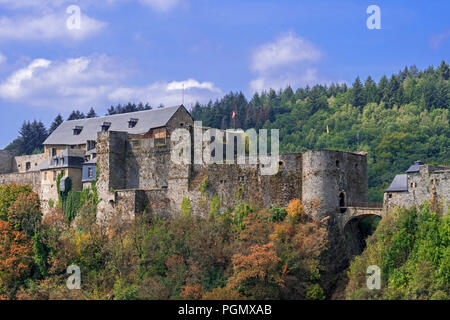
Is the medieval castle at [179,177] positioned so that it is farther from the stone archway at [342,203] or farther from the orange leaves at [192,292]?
the orange leaves at [192,292]

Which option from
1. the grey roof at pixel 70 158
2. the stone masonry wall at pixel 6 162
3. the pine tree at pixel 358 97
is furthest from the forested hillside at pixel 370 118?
the stone masonry wall at pixel 6 162

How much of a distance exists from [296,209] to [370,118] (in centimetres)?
5902

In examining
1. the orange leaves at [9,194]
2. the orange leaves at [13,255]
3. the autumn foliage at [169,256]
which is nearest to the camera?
the autumn foliage at [169,256]

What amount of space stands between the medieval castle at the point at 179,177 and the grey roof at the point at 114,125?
112 mm

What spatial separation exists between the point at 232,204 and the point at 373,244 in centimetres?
1058

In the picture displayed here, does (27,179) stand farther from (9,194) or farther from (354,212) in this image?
(354,212)

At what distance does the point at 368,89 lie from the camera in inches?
4579

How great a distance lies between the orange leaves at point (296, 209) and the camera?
2017 inches

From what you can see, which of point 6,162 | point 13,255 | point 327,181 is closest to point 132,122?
point 13,255

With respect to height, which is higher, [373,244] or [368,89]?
[368,89]

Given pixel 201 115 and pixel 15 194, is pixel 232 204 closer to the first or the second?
pixel 15 194

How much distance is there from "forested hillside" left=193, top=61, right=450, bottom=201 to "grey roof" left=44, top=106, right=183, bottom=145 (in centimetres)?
2444

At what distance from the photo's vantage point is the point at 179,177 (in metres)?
57.2
